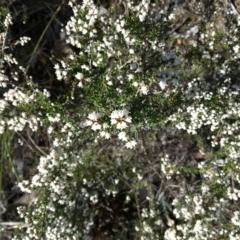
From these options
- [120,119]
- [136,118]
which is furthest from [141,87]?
[120,119]

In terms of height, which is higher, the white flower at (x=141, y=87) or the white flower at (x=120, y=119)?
the white flower at (x=141, y=87)

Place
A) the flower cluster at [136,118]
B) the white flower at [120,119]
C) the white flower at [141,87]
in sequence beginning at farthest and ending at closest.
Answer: the flower cluster at [136,118], the white flower at [141,87], the white flower at [120,119]

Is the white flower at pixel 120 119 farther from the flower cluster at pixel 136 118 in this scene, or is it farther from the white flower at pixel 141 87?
the white flower at pixel 141 87

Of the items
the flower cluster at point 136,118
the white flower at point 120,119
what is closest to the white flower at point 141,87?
the flower cluster at point 136,118

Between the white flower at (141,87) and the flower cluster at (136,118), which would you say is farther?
the flower cluster at (136,118)

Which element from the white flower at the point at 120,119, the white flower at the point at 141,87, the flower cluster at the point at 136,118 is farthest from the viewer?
the flower cluster at the point at 136,118

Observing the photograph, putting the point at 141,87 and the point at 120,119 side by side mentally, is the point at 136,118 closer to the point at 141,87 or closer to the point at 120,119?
the point at 141,87

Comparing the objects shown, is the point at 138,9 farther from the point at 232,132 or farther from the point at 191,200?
the point at 191,200

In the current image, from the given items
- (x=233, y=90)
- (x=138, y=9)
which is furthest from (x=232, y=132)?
(x=138, y=9)

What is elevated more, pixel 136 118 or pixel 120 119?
pixel 136 118

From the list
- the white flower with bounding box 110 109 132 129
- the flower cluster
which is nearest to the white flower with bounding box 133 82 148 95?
the flower cluster

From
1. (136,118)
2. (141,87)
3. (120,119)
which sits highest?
(141,87)
